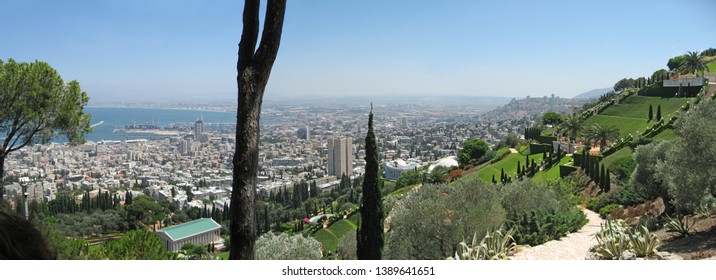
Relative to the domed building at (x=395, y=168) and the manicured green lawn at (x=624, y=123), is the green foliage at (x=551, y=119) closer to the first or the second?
the manicured green lawn at (x=624, y=123)

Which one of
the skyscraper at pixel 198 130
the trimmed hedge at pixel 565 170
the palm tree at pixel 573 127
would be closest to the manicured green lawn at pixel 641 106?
the palm tree at pixel 573 127

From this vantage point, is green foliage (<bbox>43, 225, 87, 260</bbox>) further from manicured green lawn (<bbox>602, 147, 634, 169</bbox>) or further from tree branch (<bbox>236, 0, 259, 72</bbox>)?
manicured green lawn (<bbox>602, 147, 634, 169</bbox>)

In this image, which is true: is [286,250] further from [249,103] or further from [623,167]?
[623,167]

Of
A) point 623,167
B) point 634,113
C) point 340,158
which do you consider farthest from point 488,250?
point 340,158
